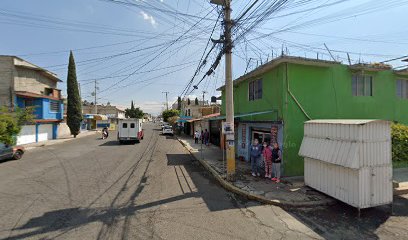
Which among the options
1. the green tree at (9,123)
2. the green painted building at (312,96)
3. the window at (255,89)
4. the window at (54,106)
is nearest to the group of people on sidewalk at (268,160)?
the green painted building at (312,96)

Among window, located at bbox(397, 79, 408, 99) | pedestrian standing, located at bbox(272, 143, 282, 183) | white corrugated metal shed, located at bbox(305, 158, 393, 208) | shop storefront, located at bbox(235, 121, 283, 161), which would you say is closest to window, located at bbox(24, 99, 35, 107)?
shop storefront, located at bbox(235, 121, 283, 161)

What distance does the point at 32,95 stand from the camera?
79.6ft

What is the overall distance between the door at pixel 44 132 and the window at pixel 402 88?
32.2 metres

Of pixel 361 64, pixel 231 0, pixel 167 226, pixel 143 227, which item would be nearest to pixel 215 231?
pixel 167 226

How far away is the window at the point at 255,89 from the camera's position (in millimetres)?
12156

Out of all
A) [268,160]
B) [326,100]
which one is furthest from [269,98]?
[268,160]

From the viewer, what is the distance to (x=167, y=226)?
18.0 ft

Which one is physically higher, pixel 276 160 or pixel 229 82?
pixel 229 82

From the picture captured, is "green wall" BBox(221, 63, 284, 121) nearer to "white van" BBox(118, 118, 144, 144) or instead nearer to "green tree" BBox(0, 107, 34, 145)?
"white van" BBox(118, 118, 144, 144)

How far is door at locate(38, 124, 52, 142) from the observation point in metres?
26.6

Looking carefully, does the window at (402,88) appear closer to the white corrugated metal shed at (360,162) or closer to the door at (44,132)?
the white corrugated metal shed at (360,162)

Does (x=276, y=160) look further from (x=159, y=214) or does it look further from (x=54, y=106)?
(x=54, y=106)

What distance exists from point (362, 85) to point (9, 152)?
1985 cm

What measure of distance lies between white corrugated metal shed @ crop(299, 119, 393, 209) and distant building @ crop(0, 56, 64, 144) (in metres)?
24.7
